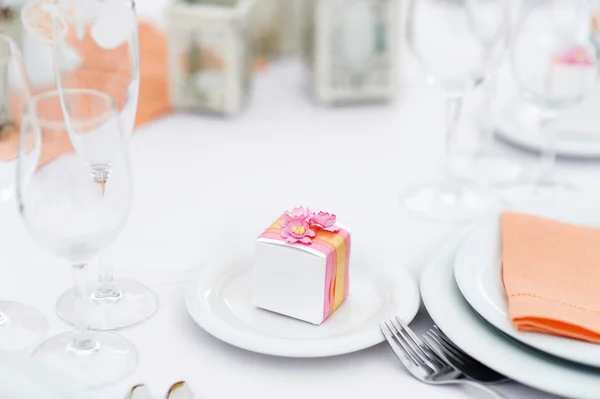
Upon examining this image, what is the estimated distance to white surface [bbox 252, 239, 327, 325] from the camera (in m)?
0.74

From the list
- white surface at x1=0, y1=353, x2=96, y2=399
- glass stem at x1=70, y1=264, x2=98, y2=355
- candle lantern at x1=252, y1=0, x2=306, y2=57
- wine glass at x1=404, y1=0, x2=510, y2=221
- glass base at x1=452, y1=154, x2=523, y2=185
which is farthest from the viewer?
candle lantern at x1=252, y1=0, x2=306, y2=57

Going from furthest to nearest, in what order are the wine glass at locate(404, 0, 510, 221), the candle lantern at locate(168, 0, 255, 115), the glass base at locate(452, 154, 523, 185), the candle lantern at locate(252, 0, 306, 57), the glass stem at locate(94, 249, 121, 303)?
the candle lantern at locate(252, 0, 306, 57)
the candle lantern at locate(168, 0, 255, 115)
the glass base at locate(452, 154, 523, 185)
the wine glass at locate(404, 0, 510, 221)
the glass stem at locate(94, 249, 121, 303)

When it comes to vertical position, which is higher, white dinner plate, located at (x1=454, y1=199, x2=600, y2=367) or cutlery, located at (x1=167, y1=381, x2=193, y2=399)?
white dinner plate, located at (x1=454, y1=199, x2=600, y2=367)

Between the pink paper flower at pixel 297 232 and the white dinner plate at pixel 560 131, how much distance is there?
53 centimetres

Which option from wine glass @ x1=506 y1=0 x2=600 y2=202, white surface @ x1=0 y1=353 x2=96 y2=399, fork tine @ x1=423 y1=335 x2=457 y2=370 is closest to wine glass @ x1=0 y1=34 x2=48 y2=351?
white surface @ x1=0 y1=353 x2=96 y2=399

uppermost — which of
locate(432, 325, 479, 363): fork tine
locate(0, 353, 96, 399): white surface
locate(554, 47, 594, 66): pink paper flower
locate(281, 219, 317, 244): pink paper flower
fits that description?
locate(554, 47, 594, 66): pink paper flower

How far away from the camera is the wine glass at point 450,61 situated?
1005 mm

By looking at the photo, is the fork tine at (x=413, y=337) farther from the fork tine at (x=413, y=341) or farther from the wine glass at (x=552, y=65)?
the wine glass at (x=552, y=65)

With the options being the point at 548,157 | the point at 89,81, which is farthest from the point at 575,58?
the point at 89,81

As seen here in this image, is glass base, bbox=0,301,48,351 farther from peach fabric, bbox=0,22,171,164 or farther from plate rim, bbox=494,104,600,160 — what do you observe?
plate rim, bbox=494,104,600,160

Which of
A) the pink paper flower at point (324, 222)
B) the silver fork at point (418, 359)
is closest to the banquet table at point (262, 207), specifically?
the silver fork at point (418, 359)

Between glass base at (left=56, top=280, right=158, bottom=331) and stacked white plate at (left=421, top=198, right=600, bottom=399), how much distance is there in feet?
0.86

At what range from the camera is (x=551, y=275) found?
770 mm

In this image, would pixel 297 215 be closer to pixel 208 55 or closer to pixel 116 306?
pixel 116 306
